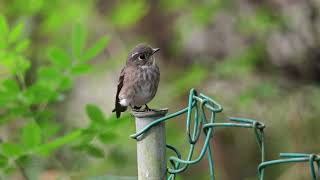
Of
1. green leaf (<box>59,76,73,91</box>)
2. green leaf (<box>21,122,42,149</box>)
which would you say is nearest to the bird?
green leaf (<box>59,76,73,91</box>)

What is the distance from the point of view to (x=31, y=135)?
3238mm

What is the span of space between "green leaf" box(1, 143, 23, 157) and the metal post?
119 cm

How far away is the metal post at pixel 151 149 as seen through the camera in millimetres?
2143

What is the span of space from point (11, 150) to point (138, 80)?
2.28 feet

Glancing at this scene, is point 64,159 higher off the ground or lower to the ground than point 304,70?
lower

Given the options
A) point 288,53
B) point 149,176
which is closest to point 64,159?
point 149,176

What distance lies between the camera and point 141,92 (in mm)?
3295

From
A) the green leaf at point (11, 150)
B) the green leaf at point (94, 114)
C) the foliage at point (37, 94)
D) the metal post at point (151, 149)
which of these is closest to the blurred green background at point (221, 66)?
the foliage at point (37, 94)

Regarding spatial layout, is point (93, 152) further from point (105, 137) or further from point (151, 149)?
point (151, 149)

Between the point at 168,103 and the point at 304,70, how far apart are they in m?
1.46

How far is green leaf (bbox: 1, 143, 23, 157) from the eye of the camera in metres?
3.19

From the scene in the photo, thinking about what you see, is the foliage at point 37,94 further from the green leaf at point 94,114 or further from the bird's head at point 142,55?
the bird's head at point 142,55

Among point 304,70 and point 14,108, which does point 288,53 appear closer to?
point 304,70

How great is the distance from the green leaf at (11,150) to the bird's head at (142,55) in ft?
2.28
